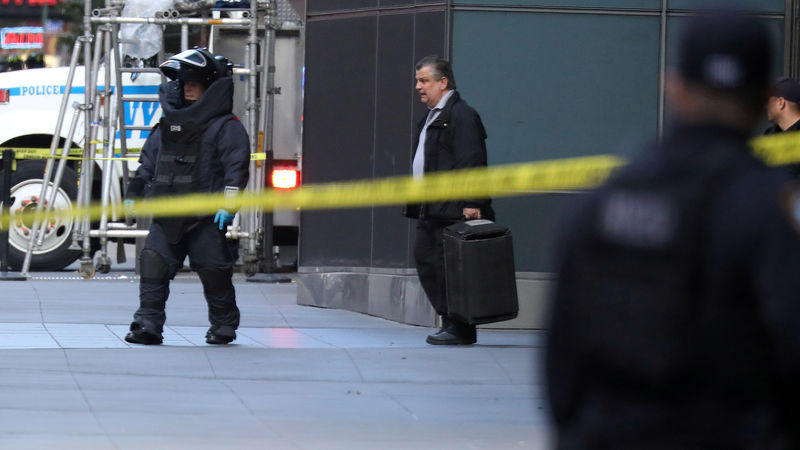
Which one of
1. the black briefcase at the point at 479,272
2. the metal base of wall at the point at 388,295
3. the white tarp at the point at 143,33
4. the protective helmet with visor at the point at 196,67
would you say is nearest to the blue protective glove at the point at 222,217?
the protective helmet with visor at the point at 196,67

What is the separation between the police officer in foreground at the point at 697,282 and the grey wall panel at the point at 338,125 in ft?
27.4

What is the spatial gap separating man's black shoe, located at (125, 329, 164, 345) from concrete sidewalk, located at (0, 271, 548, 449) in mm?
51

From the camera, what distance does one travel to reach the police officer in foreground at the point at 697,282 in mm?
2367

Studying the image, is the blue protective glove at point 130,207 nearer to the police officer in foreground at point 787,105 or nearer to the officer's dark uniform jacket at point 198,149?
the officer's dark uniform jacket at point 198,149

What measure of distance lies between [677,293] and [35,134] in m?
13.0

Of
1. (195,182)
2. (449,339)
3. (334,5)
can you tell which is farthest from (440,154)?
(334,5)

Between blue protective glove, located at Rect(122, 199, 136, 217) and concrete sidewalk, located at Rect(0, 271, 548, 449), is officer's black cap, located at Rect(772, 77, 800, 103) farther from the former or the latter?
blue protective glove, located at Rect(122, 199, 136, 217)

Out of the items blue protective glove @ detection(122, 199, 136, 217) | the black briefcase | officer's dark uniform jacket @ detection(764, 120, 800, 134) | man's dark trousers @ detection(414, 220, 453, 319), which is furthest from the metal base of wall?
officer's dark uniform jacket @ detection(764, 120, 800, 134)

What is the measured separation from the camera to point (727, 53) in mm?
→ 2449

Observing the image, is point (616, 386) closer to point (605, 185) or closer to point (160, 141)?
point (605, 185)

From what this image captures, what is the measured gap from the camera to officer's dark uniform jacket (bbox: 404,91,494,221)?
897cm

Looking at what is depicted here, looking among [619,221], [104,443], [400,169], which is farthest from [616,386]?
[400,169]

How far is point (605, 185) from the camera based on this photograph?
2510 millimetres

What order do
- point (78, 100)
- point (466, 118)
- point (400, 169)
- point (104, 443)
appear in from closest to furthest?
point (104, 443) → point (466, 118) → point (400, 169) → point (78, 100)
